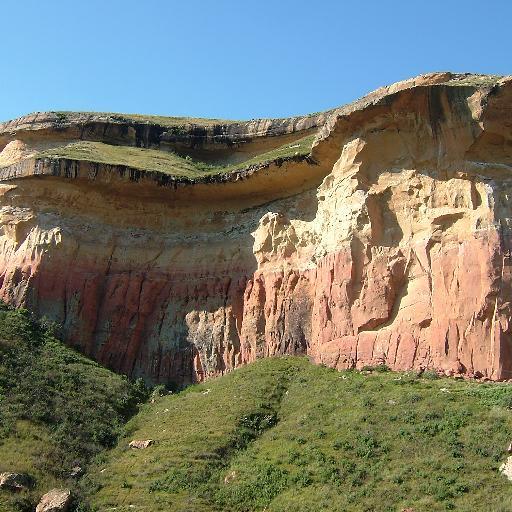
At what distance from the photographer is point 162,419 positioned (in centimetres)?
2547

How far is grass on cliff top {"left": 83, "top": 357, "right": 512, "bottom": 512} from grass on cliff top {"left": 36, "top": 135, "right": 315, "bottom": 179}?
1221cm

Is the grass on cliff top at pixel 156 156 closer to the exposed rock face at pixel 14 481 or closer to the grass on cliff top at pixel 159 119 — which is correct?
the grass on cliff top at pixel 159 119

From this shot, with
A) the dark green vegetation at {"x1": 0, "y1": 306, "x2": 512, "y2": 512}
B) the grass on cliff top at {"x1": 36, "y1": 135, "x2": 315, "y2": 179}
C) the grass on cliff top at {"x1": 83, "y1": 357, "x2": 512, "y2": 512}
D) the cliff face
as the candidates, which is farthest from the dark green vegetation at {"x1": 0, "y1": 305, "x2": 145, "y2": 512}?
the grass on cliff top at {"x1": 36, "y1": 135, "x2": 315, "y2": 179}

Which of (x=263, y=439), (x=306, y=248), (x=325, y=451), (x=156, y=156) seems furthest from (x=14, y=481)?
(x=156, y=156)

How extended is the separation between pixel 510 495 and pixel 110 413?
46.7 ft

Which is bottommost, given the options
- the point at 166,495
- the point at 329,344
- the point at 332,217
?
the point at 166,495

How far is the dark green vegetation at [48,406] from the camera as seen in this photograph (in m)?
21.4

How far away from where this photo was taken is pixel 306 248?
1254 inches

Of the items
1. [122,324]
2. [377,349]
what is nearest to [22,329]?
[122,324]

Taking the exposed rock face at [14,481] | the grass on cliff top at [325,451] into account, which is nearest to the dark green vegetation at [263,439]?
the grass on cliff top at [325,451]

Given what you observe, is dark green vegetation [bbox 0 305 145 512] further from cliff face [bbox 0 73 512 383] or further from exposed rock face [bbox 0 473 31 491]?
cliff face [bbox 0 73 512 383]

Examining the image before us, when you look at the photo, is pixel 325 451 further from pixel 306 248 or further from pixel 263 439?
pixel 306 248

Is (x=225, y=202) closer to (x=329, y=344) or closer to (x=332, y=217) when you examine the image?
(x=332, y=217)

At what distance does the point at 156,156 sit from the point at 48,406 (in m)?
17.8
